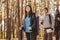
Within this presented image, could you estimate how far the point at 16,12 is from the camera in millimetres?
8055

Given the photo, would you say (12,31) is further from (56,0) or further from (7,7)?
(56,0)

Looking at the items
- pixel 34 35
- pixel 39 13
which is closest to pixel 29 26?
pixel 34 35

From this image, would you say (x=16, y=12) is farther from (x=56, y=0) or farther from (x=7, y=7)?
(x=56, y=0)

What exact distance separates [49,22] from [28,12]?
0.68 metres

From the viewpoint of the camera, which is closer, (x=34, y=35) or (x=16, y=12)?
(x=34, y=35)

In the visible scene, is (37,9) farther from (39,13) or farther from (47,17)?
(47,17)

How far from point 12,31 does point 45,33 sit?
151 cm

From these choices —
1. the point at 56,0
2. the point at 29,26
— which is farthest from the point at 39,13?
the point at 29,26

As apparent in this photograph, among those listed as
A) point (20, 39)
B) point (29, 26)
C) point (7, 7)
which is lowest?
point (20, 39)

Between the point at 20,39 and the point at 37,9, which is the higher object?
the point at 37,9

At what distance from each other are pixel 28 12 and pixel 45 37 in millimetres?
906

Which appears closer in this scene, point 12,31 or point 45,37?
point 45,37

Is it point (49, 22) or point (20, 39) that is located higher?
point (49, 22)

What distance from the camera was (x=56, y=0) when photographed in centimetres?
780
